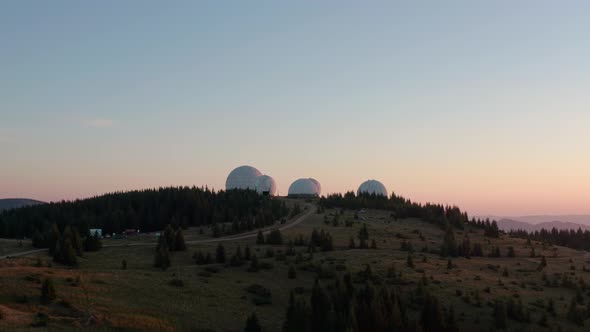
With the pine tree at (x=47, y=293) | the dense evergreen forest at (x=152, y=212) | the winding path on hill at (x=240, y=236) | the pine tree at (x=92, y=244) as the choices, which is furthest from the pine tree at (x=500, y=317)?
the dense evergreen forest at (x=152, y=212)

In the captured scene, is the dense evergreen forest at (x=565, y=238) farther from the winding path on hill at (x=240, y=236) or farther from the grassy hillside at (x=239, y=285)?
the winding path on hill at (x=240, y=236)

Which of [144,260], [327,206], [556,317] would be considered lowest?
[556,317]

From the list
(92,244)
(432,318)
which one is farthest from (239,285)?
(92,244)

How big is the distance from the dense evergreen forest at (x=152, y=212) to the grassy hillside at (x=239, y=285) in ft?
94.6

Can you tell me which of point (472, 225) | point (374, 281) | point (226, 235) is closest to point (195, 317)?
point (374, 281)

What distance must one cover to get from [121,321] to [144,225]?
9860 cm

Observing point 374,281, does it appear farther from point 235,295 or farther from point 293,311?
point 293,311

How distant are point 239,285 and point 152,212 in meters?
83.7

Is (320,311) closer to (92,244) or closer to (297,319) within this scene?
(297,319)

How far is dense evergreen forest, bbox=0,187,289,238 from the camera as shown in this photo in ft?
445

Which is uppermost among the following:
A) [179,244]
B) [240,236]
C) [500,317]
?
[240,236]

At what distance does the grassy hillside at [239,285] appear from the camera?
51.3 metres

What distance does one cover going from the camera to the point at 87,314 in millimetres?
48625

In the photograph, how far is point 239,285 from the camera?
70.4m
